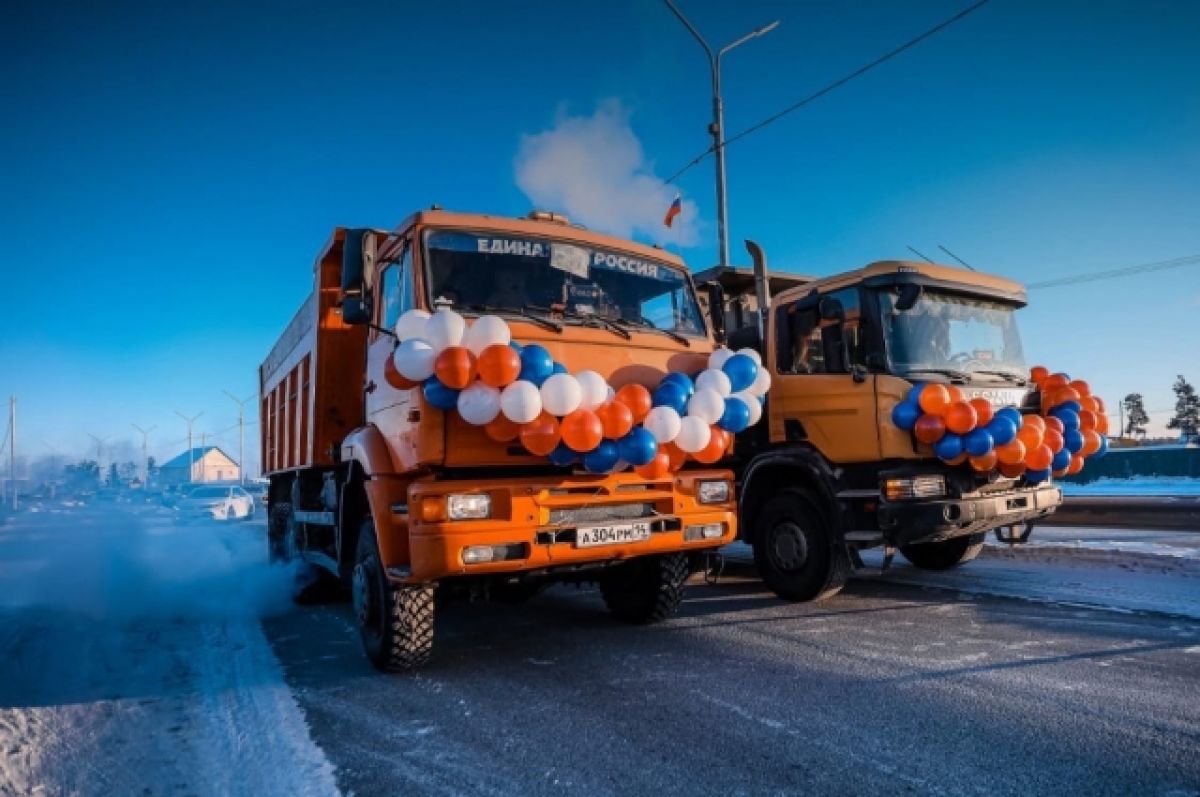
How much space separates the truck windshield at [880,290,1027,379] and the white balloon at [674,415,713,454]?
245 cm

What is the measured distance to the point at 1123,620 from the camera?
18.1ft

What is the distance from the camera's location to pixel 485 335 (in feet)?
13.4

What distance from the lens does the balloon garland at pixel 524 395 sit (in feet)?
13.1

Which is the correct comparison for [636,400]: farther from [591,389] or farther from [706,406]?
[706,406]

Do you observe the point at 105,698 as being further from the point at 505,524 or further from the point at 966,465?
the point at 966,465

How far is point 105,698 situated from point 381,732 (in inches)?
75.2

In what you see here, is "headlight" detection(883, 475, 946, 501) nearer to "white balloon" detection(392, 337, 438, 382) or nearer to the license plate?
the license plate

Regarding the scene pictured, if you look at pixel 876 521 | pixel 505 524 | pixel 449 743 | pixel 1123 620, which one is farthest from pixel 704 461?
pixel 1123 620

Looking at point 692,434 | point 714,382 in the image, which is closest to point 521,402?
point 692,434

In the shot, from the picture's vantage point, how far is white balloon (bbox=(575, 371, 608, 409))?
414 cm

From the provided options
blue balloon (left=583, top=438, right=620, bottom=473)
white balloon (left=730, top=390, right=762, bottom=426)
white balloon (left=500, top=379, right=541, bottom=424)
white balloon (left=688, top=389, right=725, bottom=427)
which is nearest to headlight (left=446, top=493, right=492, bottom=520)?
white balloon (left=500, top=379, right=541, bottom=424)

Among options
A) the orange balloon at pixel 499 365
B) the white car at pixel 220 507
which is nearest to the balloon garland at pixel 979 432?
the orange balloon at pixel 499 365

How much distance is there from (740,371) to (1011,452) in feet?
8.67

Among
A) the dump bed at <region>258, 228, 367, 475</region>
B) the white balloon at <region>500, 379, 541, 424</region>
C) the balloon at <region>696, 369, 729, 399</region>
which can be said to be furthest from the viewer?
the dump bed at <region>258, 228, 367, 475</region>
